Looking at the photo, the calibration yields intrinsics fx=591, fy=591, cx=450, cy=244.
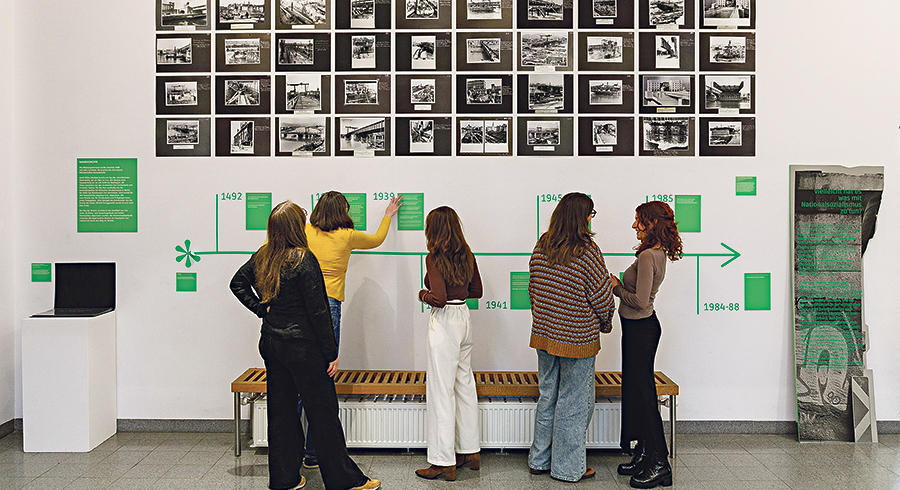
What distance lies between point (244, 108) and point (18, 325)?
7.15 feet

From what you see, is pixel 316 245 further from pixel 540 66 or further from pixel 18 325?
pixel 18 325

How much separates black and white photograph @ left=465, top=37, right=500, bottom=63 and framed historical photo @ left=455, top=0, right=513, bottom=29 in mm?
95

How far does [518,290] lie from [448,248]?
1.07 metres

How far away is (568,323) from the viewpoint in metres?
3.09

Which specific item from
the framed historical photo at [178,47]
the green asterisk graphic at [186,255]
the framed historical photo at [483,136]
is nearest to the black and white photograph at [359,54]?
the framed historical photo at [483,136]

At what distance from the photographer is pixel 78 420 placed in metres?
3.68

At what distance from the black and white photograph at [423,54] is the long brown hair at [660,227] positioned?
5.84ft

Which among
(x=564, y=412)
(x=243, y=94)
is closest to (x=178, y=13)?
(x=243, y=94)

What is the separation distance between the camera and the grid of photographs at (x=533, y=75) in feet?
13.2

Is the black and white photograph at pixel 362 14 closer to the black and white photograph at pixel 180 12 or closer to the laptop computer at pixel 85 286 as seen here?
the black and white photograph at pixel 180 12

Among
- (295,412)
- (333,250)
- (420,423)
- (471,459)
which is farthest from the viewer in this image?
(420,423)

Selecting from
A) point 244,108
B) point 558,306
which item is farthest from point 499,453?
point 244,108

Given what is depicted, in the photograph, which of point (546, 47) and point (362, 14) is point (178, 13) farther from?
point (546, 47)

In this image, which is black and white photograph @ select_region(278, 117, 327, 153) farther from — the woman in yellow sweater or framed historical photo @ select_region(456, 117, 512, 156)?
framed historical photo @ select_region(456, 117, 512, 156)
